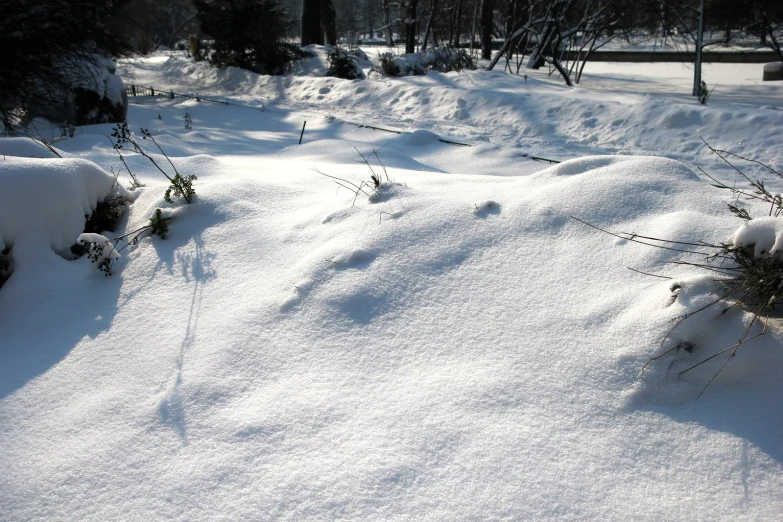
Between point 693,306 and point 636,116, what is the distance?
6.14 meters

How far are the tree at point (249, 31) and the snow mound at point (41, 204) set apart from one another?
12011 mm

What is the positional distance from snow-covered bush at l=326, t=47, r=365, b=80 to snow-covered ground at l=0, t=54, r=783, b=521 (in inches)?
407

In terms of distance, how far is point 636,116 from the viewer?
24.2ft

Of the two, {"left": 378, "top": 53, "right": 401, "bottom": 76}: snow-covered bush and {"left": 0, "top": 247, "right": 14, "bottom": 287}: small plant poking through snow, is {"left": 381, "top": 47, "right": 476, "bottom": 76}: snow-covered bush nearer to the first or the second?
{"left": 378, "top": 53, "right": 401, "bottom": 76}: snow-covered bush

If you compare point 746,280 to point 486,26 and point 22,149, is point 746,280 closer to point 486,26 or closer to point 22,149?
point 22,149

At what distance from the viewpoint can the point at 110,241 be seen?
306 cm

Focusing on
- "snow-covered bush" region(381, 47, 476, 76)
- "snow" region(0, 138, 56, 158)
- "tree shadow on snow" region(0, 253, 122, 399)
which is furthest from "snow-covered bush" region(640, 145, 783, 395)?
"snow-covered bush" region(381, 47, 476, 76)

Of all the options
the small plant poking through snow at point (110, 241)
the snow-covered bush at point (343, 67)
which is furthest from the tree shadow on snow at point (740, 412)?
the snow-covered bush at point (343, 67)

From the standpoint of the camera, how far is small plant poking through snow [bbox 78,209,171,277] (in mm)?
2955

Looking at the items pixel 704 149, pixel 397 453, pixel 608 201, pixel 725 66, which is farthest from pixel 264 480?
pixel 725 66

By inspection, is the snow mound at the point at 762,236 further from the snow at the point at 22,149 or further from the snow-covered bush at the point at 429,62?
the snow-covered bush at the point at 429,62

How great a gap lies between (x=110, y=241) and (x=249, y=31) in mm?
12649

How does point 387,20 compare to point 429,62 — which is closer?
point 429,62

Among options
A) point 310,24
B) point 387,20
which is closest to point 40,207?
point 310,24
